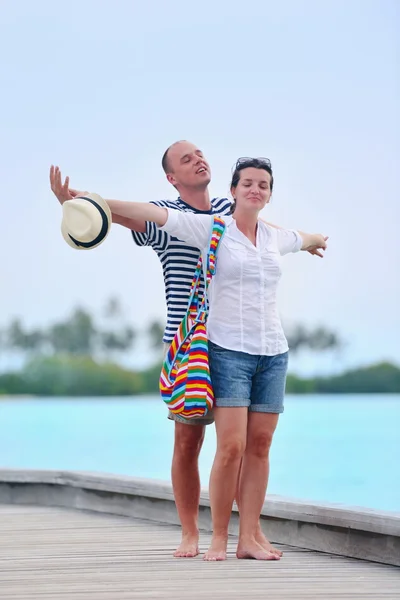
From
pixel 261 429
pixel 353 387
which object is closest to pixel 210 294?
pixel 261 429

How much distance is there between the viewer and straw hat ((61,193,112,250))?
3.40m

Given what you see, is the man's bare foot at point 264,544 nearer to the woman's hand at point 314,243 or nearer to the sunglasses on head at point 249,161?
the woman's hand at point 314,243

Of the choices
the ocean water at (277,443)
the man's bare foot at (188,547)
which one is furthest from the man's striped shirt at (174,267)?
the ocean water at (277,443)

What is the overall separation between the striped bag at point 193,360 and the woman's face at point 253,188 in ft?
0.35

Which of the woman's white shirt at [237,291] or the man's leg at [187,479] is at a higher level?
the woman's white shirt at [237,291]

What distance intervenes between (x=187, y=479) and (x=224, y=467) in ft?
0.77

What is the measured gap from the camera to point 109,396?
41.0 metres

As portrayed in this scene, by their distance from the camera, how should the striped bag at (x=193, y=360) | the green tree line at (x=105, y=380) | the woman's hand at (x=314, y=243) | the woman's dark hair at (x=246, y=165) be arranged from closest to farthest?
the striped bag at (x=193, y=360) < the woman's dark hair at (x=246, y=165) < the woman's hand at (x=314, y=243) < the green tree line at (x=105, y=380)

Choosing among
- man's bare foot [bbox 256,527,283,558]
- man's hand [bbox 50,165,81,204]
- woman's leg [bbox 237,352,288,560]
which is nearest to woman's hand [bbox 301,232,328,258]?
woman's leg [bbox 237,352,288,560]

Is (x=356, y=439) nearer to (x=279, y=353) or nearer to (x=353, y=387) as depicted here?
(x=353, y=387)

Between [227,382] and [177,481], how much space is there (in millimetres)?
427

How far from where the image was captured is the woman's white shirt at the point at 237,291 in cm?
361

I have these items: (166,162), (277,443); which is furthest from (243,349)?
(277,443)

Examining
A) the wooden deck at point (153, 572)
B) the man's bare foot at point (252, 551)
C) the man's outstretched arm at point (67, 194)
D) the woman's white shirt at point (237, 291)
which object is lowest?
the wooden deck at point (153, 572)
